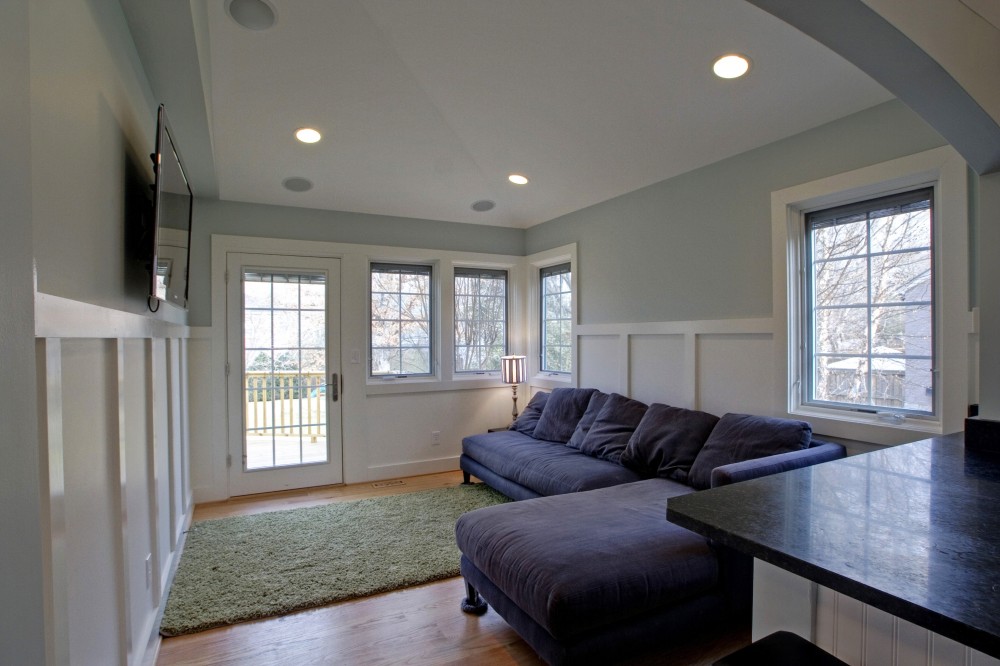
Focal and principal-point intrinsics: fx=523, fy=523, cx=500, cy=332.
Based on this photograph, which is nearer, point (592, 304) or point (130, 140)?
point (130, 140)

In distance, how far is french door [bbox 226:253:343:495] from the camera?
4156 mm

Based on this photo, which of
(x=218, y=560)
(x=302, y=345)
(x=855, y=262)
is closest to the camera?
(x=855, y=262)

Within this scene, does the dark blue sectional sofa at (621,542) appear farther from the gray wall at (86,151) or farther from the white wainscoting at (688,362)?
the gray wall at (86,151)

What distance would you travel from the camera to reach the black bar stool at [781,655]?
96cm

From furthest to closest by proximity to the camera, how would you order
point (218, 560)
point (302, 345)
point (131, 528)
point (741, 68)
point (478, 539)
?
point (302, 345) < point (218, 560) < point (741, 68) < point (478, 539) < point (131, 528)

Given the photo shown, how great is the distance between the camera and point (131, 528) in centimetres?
184

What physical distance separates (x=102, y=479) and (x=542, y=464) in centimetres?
241

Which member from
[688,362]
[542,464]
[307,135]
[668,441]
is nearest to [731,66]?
[688,362]

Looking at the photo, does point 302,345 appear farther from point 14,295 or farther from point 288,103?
point 14,295

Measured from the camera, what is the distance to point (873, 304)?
261 centimetres

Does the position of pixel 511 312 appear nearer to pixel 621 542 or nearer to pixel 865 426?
pixel 865 426

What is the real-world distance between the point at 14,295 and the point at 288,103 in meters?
2.93

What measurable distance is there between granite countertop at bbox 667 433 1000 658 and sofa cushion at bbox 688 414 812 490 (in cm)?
117

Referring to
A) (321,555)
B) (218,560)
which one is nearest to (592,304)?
(321,555)
